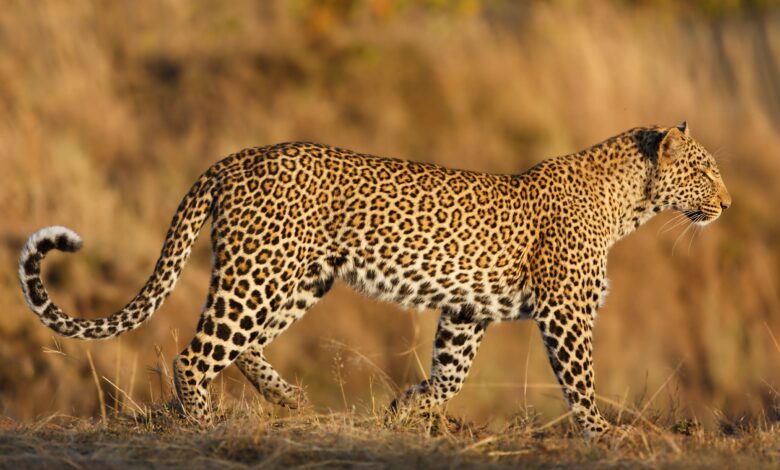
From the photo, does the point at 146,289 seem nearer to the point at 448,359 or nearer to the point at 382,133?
the point at 448,359

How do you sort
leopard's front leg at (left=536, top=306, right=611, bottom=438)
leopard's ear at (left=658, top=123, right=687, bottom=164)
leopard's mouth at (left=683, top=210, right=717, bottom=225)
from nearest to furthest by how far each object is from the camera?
leopard's front leg at (left=536, top=306, right=611, bottom=438), leopard's ear at (left=658, top=123, right=687, bottom=164), leopard's mouth at (left=683, top=210, right=717, bottom=225)

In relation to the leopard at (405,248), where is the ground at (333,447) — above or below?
below

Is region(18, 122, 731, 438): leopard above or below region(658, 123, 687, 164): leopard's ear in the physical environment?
below

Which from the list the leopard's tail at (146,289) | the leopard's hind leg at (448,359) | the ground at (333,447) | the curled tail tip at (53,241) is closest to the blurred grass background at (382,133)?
the leopard's hind leg at (448,359)

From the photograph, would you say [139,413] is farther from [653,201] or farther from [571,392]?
[653,201]

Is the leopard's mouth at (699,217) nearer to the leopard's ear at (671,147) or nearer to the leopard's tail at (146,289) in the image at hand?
the leopard's ear at (671,147)

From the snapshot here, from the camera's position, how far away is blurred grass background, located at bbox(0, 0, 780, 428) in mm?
13578

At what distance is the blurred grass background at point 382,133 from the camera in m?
13.6

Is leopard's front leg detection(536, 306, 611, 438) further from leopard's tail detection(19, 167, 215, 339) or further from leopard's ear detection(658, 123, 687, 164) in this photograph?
leopard's tail detection(19, 167, 215, 339)

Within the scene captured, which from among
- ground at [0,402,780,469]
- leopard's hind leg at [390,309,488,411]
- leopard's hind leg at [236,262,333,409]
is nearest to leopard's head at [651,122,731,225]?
leopard's hind leg at [390,309,488,411]

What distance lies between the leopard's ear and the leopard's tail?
317 cm

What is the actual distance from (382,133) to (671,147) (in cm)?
806

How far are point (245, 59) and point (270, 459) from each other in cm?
1263

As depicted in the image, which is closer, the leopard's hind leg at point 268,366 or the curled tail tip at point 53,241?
the curled tail tip at point 53,241
